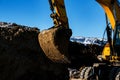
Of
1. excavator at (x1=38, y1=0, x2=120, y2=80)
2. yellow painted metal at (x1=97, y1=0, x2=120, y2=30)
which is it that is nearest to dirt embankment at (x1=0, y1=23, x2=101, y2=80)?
excavator at (x1=38, y1=0, x2=120, y2=80)

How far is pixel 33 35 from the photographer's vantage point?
47.4ft

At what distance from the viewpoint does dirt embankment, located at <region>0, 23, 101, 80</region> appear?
1278cm

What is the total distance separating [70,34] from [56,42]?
1.55 ft

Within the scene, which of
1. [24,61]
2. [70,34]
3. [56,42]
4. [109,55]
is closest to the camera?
[56,42]

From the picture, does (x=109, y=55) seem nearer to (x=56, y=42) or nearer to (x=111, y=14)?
(x=111, y=14)

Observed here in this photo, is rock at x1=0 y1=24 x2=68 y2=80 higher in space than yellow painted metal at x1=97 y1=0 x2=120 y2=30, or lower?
lower

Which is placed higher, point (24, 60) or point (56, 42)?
point (56, 42)

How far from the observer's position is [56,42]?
839cm

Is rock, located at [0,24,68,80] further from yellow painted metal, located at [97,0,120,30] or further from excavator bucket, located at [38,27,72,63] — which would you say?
excavator bucket, located at [38,27,72,63]

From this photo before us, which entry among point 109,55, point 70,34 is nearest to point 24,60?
point 109,55

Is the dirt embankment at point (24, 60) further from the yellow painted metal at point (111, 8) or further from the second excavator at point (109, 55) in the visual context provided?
the yellow painted metal at point (111, 8)

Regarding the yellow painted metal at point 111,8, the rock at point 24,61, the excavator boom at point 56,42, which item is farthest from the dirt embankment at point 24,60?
the excavator boom at point 56,42

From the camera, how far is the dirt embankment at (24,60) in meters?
12.8

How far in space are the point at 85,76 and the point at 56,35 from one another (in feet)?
6.99
